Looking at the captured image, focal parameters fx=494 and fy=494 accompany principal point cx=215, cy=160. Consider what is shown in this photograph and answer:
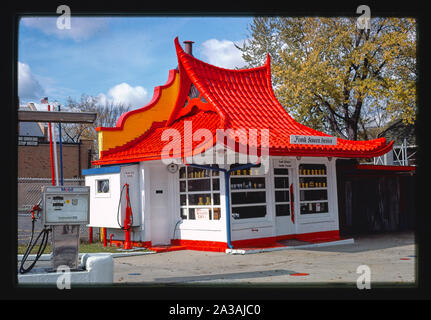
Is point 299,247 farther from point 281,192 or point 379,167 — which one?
point 379,167

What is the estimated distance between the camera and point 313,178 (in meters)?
15.0

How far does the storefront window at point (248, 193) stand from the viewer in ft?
43.4

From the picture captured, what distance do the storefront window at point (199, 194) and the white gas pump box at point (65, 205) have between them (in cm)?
557

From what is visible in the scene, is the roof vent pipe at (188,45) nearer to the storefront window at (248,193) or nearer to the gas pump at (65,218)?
the storefront window at (248,193)

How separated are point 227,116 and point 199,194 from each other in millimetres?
2342

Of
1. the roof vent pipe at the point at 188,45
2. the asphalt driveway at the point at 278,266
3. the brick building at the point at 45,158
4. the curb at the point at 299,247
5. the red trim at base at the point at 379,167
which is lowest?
the asphalt driveway at the point at 278,266

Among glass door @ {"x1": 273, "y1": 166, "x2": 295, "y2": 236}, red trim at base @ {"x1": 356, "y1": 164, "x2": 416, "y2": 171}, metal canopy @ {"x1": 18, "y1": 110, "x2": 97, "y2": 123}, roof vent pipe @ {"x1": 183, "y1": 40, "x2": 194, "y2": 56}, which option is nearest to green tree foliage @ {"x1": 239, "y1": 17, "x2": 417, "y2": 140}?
red trim at base @ {"x1": 356, "y1": 164, "x2": 416, "y2": 171}

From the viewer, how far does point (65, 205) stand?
7996 mm

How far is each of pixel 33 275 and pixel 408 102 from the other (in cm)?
1989

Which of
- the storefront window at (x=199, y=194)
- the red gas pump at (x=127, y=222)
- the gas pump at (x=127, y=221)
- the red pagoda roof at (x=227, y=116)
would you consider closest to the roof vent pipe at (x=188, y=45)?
the red pagoda roof at (x=227, y=116)

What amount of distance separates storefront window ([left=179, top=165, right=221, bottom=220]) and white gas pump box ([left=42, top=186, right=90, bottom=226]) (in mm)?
5569

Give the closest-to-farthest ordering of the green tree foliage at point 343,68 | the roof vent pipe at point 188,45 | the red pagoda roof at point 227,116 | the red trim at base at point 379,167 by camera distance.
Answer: the red pagoda roof at point 227,116 → the red trim at base at point 379,167 → the roof vent pipe at point 188,45 → the green tree foliage at point 343,68

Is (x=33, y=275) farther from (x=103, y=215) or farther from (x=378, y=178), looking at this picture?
(x=378, y=178)
